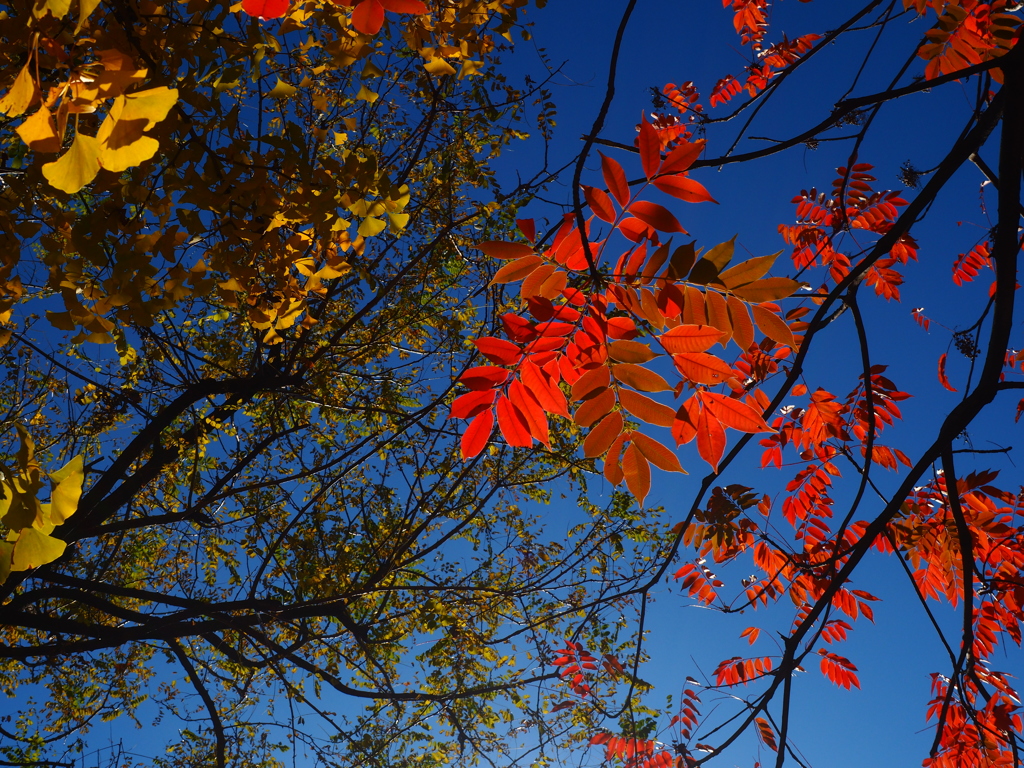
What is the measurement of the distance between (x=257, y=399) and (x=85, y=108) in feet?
12.4

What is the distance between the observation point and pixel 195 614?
11.5 ft

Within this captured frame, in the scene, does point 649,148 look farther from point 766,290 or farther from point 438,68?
point 438,68

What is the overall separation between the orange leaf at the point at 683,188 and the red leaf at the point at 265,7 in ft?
3.14

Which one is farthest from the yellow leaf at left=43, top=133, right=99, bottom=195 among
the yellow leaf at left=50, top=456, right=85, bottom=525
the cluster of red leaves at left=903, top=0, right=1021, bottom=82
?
the cluster of red leaves at left=903, top=0, right=1021, bottom=82

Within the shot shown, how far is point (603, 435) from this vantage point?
4.04ft

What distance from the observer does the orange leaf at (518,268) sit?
1332mm

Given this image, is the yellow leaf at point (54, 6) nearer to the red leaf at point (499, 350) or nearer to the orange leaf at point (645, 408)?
the red leaf at point (499, 350)


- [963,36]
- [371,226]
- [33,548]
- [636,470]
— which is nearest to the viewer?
[33,548]

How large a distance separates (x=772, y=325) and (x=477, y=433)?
27.1 inches

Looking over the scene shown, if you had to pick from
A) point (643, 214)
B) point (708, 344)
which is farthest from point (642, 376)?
point (643, 214)

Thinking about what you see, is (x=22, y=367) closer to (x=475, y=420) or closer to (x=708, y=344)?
(x=475, y=420)

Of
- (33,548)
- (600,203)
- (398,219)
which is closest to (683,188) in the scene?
(600,203)

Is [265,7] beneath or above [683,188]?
above

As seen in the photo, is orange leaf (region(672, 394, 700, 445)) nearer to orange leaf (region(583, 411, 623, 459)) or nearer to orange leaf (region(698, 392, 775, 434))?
orange leaf (region(698, 392, 775, 434))
